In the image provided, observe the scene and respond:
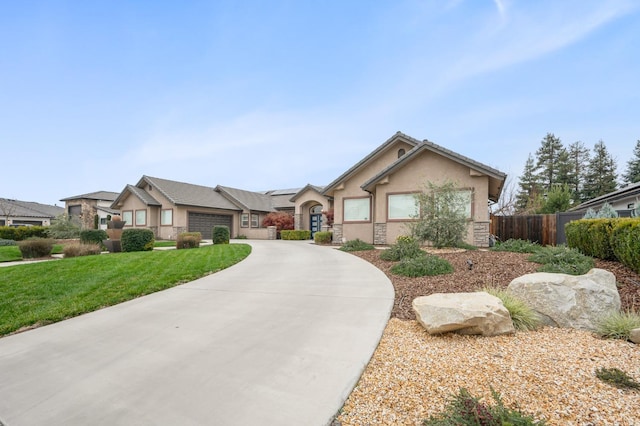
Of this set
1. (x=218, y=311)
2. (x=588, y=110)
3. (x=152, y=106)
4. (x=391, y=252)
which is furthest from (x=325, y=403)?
(x=588, y=110)

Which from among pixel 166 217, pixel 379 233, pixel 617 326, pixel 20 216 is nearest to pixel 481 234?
pixel 379 233

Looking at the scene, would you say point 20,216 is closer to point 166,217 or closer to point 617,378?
point 166,217

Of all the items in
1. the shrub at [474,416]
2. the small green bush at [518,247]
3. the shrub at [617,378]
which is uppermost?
the small green bush at [518,247]

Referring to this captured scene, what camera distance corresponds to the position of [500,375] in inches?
114

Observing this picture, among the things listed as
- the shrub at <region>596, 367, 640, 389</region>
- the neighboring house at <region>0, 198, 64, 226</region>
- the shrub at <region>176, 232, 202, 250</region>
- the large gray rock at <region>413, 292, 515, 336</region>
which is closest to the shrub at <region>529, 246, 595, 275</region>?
the large gray rock at <region>413, 292, 515, 336</region>

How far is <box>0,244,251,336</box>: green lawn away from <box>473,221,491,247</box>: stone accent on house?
10410mm

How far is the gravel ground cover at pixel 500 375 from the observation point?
2338 mm

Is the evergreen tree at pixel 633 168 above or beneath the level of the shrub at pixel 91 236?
above

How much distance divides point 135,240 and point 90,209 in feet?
72.4

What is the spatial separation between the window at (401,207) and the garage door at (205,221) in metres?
17.2

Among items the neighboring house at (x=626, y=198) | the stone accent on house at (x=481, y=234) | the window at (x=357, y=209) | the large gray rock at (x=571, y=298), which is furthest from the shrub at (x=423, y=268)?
the neighboring house at (x=626, y=198)

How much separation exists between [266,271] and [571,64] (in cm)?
1406

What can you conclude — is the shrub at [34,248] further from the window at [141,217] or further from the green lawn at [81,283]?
the window at [141,217]

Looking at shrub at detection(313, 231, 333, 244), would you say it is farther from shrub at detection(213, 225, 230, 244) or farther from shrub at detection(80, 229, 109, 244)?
shrub at detection(80, 229, 109, 244)
